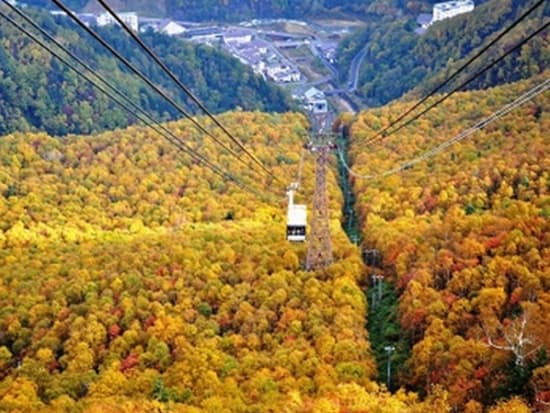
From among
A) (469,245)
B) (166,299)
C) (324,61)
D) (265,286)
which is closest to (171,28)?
(324,61)

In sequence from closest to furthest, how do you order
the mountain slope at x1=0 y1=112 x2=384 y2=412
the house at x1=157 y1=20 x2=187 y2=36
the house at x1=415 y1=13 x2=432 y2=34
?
the mountain slope at x1=0 y1=112 x2=384 y2=412, the house at x1=415 y1=13 x2=432 y2=34, the house at x1=157 y1=20 x2=187 y2=36

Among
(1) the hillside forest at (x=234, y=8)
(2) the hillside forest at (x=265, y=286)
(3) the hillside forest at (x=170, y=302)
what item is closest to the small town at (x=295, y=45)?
(1) the hillside forest at (x=234, y=8)

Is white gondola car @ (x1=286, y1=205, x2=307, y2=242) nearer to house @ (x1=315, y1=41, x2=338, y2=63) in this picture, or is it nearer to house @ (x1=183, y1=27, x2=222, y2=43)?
house @ (x1=315, y1=41, x2=338, y2=63)

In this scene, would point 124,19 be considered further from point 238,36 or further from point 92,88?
point 92,88

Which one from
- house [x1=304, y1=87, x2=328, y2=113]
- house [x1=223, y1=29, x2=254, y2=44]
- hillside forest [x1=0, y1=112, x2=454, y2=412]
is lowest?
hillside forest [x1=0, y1=112, x2=454, y2=412]

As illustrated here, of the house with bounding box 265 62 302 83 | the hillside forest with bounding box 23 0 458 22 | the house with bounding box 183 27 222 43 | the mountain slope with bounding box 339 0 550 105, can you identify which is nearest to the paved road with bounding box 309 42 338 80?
the mountain slope with bounding box 339 0 550 105

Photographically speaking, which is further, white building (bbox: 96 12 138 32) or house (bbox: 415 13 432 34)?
white building (bbox: 96 12 138 32)

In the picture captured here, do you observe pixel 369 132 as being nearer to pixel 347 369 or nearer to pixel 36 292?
pixel 36 292
